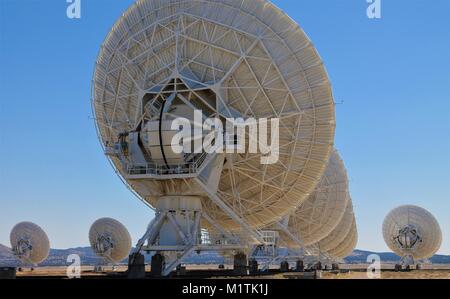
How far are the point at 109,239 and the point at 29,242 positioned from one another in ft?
42.2

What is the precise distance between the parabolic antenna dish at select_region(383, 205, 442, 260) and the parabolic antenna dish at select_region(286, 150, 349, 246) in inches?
370

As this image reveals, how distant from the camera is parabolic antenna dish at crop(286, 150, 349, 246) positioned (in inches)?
2426

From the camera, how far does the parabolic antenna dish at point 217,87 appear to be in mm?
38625

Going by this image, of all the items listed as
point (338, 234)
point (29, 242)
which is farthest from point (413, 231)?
point (29, 242)

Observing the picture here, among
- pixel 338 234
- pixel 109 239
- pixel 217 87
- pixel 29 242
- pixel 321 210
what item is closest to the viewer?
pixel 217 87

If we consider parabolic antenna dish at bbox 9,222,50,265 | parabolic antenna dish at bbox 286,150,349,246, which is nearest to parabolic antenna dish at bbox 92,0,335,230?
parabolic antenna dish at bbox 286,150,349,246

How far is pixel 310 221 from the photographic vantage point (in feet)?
203

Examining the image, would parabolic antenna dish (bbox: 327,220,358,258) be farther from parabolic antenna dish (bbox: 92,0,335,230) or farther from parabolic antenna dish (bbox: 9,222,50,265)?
parabolic antenna dish (bbox: 92,0,335,230)

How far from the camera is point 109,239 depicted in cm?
6444

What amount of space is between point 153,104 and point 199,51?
14.1 ft

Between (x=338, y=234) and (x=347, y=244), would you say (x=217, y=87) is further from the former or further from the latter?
(x=347, y=244)

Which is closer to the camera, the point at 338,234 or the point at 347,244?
the point at 338,234

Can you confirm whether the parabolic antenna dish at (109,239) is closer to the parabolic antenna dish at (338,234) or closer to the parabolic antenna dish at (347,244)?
the parabolic antenna dish at (338,234)

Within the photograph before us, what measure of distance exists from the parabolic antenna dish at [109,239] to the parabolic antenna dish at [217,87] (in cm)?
2388
